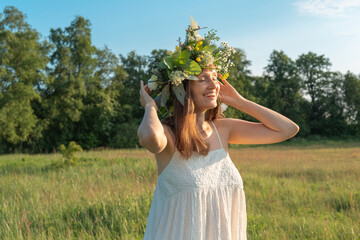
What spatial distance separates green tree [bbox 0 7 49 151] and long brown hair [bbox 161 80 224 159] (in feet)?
92.9

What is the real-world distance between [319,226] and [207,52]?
10.9 feet

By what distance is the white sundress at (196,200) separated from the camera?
2.05 meters

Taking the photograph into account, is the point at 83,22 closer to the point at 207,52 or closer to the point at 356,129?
the point at 207,52

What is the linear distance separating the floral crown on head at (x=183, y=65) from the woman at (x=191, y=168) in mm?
10

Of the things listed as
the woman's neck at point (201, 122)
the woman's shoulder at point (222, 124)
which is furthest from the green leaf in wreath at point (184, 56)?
the woman's shoulder at point (222, 124)

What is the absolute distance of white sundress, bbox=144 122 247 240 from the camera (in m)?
2.05

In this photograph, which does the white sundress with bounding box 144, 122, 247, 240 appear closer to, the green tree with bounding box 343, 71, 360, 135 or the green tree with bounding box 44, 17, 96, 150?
the green tree with bounding box 44, 17, 96, 150

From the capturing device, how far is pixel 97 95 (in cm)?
3341

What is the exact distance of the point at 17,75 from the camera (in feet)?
94.7

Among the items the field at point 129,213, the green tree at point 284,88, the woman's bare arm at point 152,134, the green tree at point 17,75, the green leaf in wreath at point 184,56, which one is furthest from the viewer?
the green tree at point 284,88

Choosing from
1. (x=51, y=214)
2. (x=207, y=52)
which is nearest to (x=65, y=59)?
(x=51, y=214)

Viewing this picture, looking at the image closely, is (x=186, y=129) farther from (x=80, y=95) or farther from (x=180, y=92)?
(x=80, y=95)

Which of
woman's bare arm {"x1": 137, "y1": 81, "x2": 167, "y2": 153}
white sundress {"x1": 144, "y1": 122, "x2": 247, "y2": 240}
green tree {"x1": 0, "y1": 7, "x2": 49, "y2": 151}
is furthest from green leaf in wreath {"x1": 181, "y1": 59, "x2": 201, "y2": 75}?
green tree {"x1": 0, "y1": 7, "x2": 49, "y2": 151}

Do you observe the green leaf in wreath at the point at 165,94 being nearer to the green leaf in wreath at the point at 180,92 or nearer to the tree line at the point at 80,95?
the green leaf in wreath at the point at 180,92
